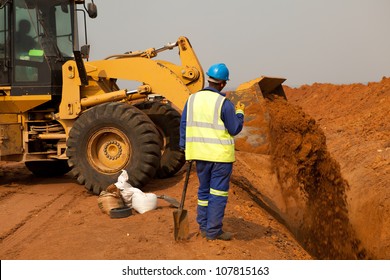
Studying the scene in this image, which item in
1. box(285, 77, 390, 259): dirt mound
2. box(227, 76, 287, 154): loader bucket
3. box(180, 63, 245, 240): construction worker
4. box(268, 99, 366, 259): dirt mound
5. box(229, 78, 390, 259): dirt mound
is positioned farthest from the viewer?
box(285, 77, 390, 259): dirt mound

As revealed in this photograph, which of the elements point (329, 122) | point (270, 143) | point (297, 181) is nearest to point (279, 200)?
point (297, 181)

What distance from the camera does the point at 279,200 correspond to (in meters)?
9.23

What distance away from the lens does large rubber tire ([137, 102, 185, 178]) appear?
9.09 meters

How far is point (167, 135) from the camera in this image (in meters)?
9.27

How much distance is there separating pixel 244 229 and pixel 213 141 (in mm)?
A: 1441

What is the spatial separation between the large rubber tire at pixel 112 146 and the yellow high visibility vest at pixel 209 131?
237 centimetres

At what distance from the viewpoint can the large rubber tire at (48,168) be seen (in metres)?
10.6

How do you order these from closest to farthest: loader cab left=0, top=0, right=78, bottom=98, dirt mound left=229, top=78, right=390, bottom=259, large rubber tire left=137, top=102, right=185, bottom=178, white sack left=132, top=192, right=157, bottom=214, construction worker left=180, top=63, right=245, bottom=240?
construction worker left=180, top=63, right=245, bottom=240
white sack left=132, top=192, right=157, bottom=214
dirt mound left=229, top=78, right=390, bottom=259
loader cab left=0, top=0, right=78, bottom=98
large rubber tire left=137, top=102, right=185, bottom=178

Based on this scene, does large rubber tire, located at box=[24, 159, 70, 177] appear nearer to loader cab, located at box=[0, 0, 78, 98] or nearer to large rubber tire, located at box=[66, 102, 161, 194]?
loader cab, located at box=[0, 0, 78, 98]

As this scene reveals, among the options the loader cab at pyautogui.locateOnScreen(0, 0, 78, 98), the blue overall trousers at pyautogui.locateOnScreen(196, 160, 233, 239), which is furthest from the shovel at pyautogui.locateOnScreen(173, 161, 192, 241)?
the loader cab at pyautogui.locateOnScreen(0, 0, 78, 98)

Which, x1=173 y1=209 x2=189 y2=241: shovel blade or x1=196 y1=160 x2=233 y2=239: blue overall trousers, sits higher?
x1=196 y1=160 x2=233 y2=239: blue overall trousers

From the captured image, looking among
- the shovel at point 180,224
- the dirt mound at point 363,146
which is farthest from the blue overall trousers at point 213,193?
the dirt mound at point 363,146

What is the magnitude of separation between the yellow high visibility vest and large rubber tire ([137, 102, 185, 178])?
3552 millimetres

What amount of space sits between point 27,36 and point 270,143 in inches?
186
